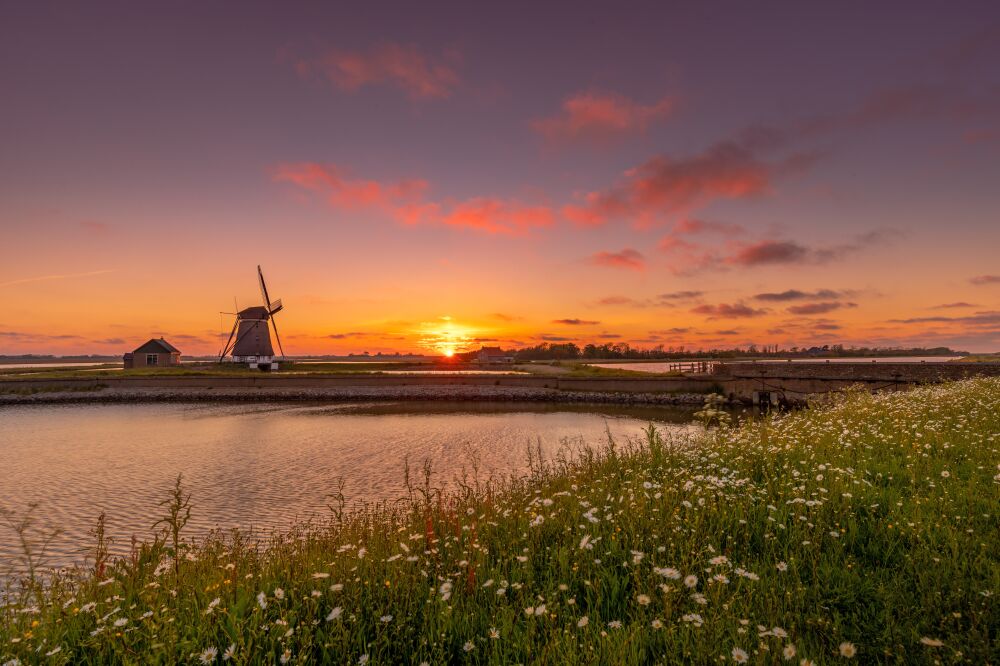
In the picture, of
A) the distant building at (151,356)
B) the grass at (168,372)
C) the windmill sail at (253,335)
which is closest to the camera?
the grass at (168,372)

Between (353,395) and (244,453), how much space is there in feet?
105

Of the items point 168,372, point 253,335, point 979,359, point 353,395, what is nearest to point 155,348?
point 253,335

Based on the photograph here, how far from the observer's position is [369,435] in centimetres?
2816

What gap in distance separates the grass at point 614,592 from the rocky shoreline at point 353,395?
43.4 metres

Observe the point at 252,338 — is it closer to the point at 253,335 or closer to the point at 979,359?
the point at 253,335

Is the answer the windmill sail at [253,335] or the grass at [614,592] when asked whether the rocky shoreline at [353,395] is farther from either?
the grass at [614,592]

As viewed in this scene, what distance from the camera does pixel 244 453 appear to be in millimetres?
23281

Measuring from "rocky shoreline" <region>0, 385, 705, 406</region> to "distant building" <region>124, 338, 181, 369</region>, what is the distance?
3773 cm

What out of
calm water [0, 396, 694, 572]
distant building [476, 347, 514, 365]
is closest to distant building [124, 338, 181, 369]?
calm water [0, 396, 694, 572]

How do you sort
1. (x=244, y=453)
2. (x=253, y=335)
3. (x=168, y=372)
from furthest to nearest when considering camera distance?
1. (x=253, y=335)
2. (x=168, y=372)
3. (x=244, y=453)

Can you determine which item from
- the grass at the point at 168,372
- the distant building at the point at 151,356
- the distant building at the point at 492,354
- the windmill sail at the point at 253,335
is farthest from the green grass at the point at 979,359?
the distant building at the point at 151,356

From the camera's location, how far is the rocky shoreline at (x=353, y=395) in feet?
164

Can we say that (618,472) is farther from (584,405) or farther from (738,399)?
(738,399)

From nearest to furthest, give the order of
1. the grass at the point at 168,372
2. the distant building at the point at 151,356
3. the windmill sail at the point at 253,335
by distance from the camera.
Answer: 1. the grass at the point at 168,372
2. the distant building at the point at 151,356
3. the windmill sail at the point at 253,335
